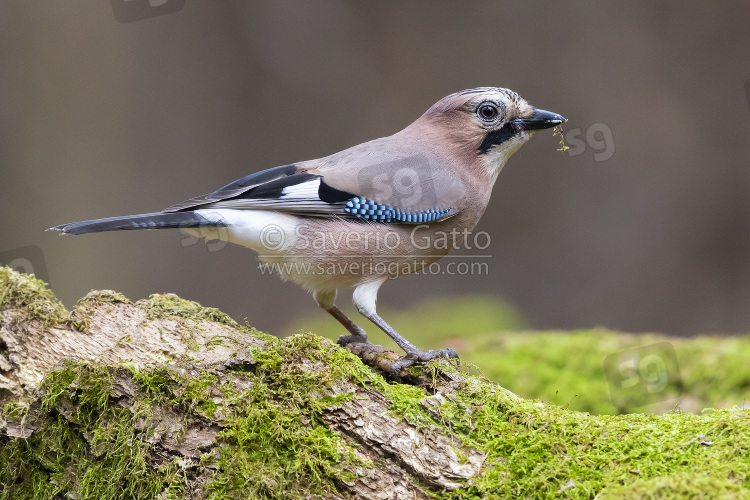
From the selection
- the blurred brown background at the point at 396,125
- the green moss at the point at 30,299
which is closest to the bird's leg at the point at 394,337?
the green moss at the point at 30,299

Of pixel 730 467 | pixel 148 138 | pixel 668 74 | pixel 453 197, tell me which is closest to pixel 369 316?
pixel 453 197

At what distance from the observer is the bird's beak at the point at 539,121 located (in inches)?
187

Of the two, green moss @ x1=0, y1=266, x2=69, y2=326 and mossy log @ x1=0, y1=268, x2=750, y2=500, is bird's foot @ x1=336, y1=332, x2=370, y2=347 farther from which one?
green moss @ x1=0, y1=266, x2=69, y2=326

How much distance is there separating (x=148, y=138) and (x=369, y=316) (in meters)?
6.80

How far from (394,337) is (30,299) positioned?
2264 mm

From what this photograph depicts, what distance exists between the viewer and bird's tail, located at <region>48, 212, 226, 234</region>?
12.5 feet

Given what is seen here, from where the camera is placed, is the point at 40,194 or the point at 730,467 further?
the point at 40,194

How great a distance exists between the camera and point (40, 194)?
952 centimetres

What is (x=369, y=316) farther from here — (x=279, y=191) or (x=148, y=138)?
(x=148, y=138)

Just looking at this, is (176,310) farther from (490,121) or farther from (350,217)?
(490,121)

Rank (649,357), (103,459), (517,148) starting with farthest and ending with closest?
(649,357), (517,148), (103,459)
